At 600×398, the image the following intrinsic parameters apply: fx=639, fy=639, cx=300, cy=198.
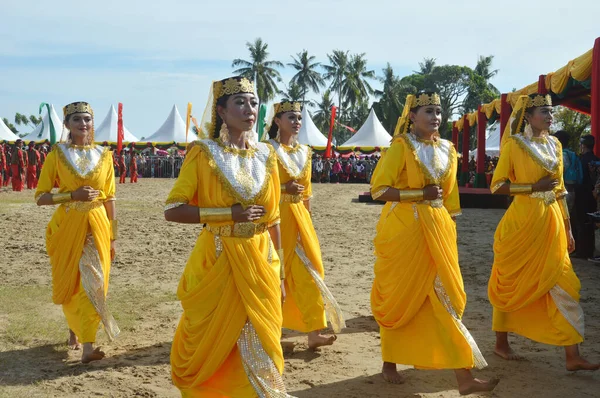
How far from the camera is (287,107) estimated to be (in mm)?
6188

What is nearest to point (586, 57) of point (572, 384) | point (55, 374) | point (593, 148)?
point (593, 148)

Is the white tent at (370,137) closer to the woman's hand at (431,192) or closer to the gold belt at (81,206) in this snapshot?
the gold belt at (81,206)

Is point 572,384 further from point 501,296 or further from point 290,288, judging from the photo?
point 290,288

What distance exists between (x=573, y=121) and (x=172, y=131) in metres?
24.8

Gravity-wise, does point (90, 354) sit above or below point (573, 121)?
below

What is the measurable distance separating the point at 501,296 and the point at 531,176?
107cm

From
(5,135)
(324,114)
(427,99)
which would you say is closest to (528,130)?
(427,99)

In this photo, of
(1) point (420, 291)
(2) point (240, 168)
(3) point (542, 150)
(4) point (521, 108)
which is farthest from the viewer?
(4) point (521, 108)

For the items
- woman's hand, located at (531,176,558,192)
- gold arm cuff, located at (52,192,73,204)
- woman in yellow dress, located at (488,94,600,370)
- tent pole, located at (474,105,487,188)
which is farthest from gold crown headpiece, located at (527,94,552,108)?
tent pole, located at (474,105,487,188)

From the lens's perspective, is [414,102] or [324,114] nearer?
[414,102]

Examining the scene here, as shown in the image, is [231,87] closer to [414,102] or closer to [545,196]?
[414,102]

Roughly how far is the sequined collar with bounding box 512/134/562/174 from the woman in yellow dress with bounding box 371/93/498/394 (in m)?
0.86

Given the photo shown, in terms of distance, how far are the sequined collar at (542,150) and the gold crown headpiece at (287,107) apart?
2023 millimetres

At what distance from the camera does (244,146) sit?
152 inches
